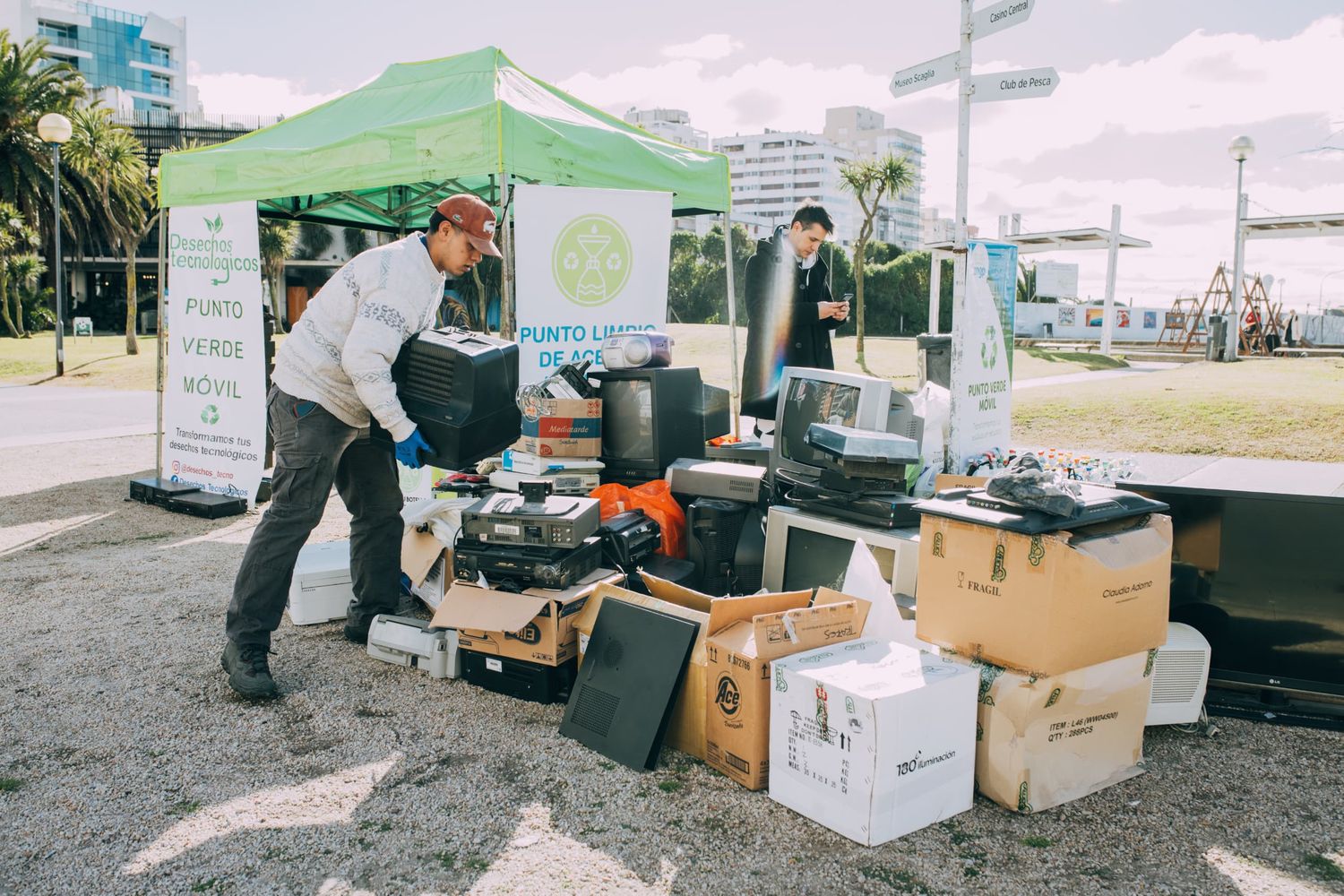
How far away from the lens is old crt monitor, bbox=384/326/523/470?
127 inches

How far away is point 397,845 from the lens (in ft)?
7.83

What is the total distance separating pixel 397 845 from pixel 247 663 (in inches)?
50.2

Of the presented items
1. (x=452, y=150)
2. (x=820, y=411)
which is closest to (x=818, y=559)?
(x=820, y=411)

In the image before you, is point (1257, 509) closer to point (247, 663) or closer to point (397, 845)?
point (397, 845)

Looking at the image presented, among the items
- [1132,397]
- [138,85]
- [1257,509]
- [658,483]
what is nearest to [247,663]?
[658,483]

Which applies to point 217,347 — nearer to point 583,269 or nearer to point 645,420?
point 583,269

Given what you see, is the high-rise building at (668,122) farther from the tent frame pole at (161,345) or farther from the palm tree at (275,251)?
the tent frame pole at (161,345)

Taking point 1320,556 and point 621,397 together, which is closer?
point 1320,556

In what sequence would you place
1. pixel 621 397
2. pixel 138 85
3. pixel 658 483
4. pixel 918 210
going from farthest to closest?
pixel 918 210
pixel 138 85
pixel 621 397
pixel 658 483

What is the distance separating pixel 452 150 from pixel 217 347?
2.56 meters

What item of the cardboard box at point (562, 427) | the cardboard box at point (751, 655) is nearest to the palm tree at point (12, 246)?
the cardboard box at point (562, 427)

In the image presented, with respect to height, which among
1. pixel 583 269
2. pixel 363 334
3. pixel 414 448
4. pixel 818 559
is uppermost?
pixel 583 269

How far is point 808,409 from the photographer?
420 centimetres

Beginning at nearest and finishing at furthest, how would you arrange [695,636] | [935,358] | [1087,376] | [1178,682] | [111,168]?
[695,636]
[1178,682]
[935,358]
[1087,376]
[111,168]
